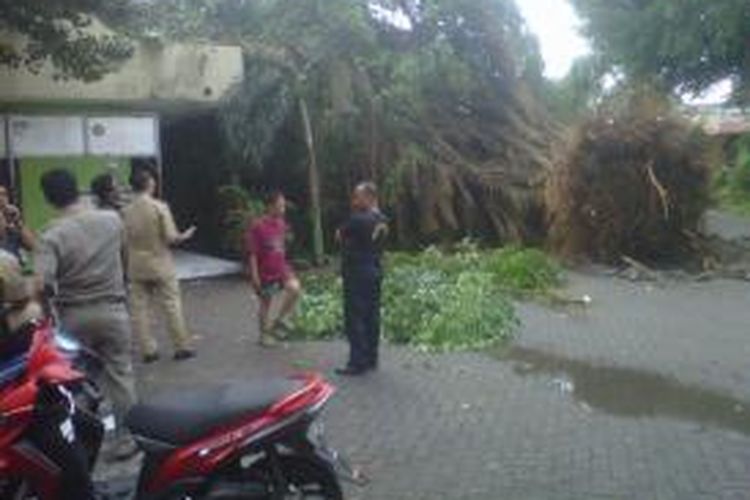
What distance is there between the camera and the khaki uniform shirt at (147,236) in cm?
1175

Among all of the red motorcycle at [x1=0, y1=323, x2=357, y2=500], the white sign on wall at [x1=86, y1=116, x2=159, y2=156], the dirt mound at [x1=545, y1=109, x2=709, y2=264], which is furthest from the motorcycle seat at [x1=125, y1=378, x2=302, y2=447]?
the dirt mound at [x1=545, y1=109, x2=709, y2=264]

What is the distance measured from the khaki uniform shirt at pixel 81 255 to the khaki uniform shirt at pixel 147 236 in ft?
11.1

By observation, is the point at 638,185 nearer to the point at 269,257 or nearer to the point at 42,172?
the point at 42,172

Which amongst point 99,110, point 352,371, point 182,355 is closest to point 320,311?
point 182,355

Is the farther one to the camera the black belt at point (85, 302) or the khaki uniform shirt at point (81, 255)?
the black belt at point (85, 302)

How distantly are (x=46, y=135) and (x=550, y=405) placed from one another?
→ 37.1 feet

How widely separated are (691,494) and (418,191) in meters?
14.9

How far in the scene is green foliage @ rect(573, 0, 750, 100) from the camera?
32.5m

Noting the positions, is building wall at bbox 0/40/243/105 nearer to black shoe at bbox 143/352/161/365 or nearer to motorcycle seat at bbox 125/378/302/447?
black shoe at bbox 143/352/161/365

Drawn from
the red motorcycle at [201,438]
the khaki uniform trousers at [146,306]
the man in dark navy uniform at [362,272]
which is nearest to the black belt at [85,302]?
the red motorcycle at [201,438]

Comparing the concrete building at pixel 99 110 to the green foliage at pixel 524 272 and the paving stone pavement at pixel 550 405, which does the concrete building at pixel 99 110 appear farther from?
the green foliage at pixel 524 272

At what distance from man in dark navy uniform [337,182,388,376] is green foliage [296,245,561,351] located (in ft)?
5.33

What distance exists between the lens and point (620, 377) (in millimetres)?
11258

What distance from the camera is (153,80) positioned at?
64.9 feet
